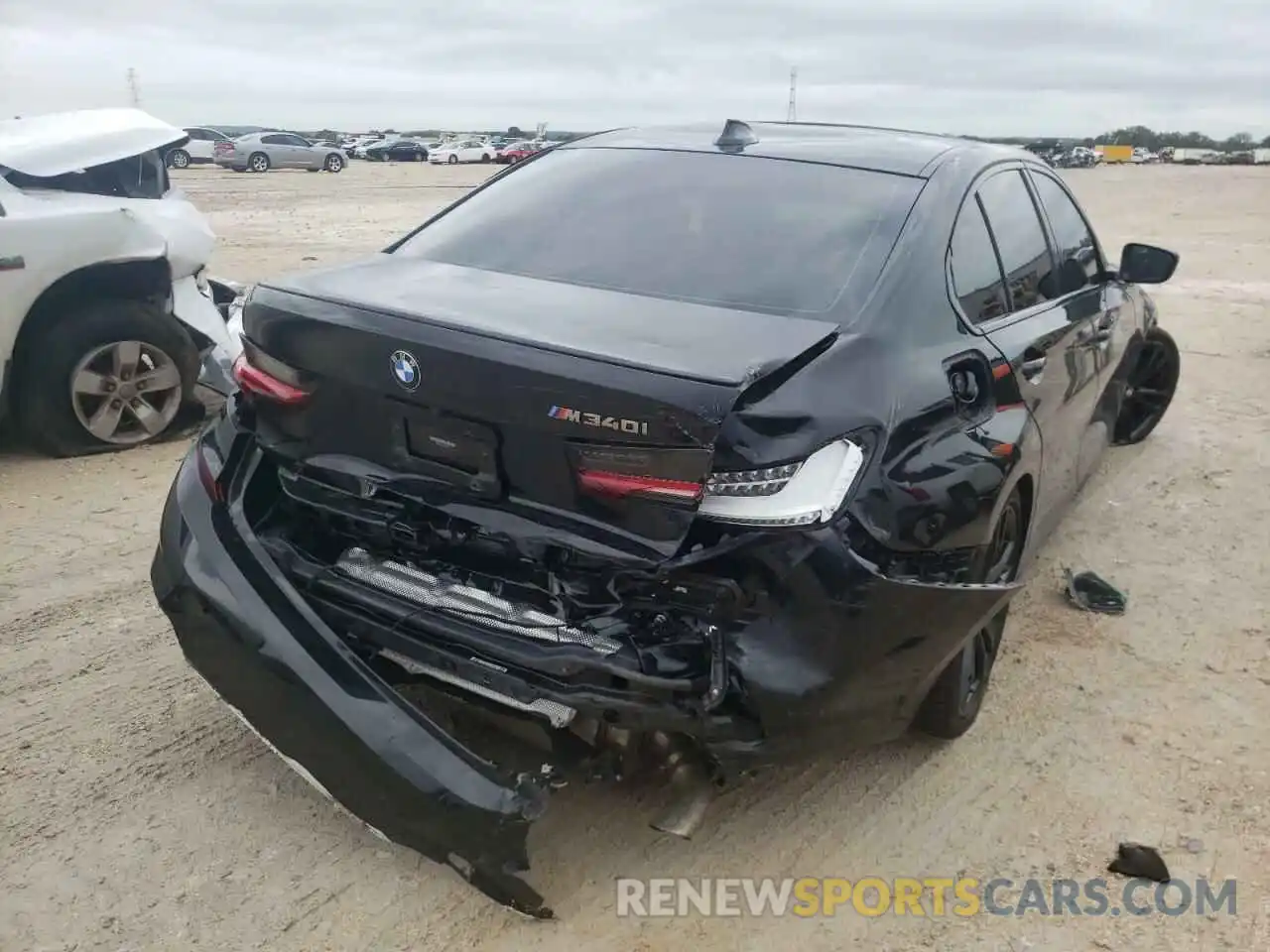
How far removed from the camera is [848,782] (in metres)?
3.06

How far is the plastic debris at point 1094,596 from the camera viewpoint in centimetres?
416

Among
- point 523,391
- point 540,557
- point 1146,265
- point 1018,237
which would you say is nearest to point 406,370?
point 523,391

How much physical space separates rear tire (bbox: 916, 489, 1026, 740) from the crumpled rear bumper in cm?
127

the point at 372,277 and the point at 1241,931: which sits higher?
the point at 372,277

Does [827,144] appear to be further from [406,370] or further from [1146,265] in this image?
[1146,265]

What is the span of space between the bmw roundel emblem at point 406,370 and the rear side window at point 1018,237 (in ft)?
6.20

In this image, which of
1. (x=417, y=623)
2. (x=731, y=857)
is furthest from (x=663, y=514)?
(x=731, y=857)

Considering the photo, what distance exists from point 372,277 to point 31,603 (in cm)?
207

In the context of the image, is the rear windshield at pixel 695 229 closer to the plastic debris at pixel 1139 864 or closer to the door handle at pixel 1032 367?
the door handle at pixel 1032 367

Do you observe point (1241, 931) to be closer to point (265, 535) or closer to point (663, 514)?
point (663, 514)

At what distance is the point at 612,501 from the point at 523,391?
299 mm

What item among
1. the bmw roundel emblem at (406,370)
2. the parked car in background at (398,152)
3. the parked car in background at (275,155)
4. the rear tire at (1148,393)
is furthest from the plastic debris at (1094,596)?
the parked car in background at (398,152)

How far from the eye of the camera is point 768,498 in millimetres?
2234

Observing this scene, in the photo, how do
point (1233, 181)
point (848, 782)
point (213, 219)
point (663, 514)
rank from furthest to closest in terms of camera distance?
point (1233, 181)
point (213, 219)
point (848, 782)
point (663, 514)
